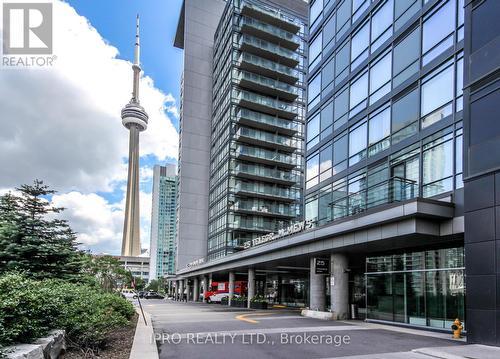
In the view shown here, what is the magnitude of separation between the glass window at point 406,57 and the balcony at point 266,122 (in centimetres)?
4234

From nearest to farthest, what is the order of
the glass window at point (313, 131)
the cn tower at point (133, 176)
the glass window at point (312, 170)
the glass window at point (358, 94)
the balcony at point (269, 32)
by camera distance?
the glass window at point (358, 94) → the glass window at point (312, 170) → the glass window at point (313, 131) → the balcony at point (269, 32) → the cn tower at point (133, 176)

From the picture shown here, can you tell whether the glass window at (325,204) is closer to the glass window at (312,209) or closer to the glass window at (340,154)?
the glass window at (312,209)

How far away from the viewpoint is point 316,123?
30.0 metres

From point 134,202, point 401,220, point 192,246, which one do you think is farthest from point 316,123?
point 134,202

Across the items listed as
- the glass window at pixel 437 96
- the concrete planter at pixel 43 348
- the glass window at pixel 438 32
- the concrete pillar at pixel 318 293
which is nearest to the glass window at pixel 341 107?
the glass window at pixel 438 32

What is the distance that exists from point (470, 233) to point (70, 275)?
1670 centimetres

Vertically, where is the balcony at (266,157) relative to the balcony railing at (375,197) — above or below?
above

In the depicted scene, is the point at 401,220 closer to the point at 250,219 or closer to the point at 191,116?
the point at 250,219

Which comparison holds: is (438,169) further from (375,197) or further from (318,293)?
(318,293)

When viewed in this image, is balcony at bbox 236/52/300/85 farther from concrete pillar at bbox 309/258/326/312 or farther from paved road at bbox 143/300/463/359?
paved road at bbox 143/300/463/359

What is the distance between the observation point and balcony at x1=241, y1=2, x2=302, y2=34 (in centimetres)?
6594

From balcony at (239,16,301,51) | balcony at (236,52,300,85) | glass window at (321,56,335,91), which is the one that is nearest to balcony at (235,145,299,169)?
balcony at (236,52,300,85)

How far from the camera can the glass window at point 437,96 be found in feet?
57.6

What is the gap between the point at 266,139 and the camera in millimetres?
64375
